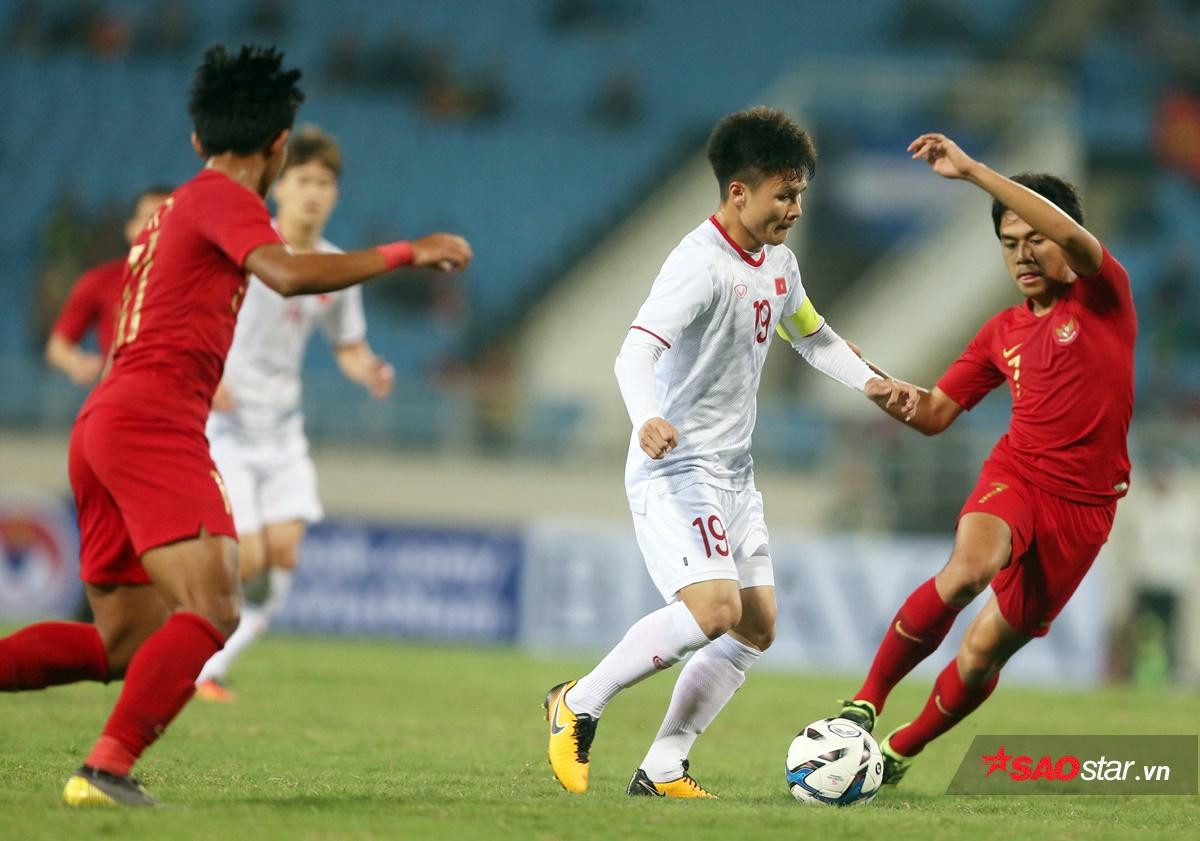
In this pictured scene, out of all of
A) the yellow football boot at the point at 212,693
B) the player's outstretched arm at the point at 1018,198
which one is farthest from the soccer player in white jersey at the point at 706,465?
the yellow football boot at the point at 212,693

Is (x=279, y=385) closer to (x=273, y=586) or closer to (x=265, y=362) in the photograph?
(x=265, y=362)

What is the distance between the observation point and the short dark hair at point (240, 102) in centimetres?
527

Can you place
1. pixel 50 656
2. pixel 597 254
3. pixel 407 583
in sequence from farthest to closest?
pixel 597 254
pixel 407 583
pixel 50 656

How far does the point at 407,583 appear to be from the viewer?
1692 cm

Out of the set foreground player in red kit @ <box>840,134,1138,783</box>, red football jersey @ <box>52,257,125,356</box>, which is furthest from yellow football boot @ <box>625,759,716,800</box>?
red football jersey @ <box>52,257,125,356</box>

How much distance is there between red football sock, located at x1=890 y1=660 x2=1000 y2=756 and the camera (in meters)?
6.82

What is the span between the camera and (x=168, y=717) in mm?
4996

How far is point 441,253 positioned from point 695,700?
7.28 feet

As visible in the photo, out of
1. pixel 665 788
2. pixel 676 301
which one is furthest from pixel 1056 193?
pixel 665 788

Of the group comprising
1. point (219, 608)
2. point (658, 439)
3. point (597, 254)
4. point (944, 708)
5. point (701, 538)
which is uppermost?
point (597, 254)

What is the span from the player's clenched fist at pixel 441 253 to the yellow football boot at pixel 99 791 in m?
1.80

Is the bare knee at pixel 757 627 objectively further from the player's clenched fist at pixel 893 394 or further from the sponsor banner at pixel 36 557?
the sponsor banner at pixel 36 557

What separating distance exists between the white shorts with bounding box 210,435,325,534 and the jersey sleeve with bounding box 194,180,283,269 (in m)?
4.33

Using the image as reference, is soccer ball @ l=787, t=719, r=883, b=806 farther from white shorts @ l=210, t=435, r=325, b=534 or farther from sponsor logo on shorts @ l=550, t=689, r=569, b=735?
white shorts @ l=210, t=435, r=325, b=534
